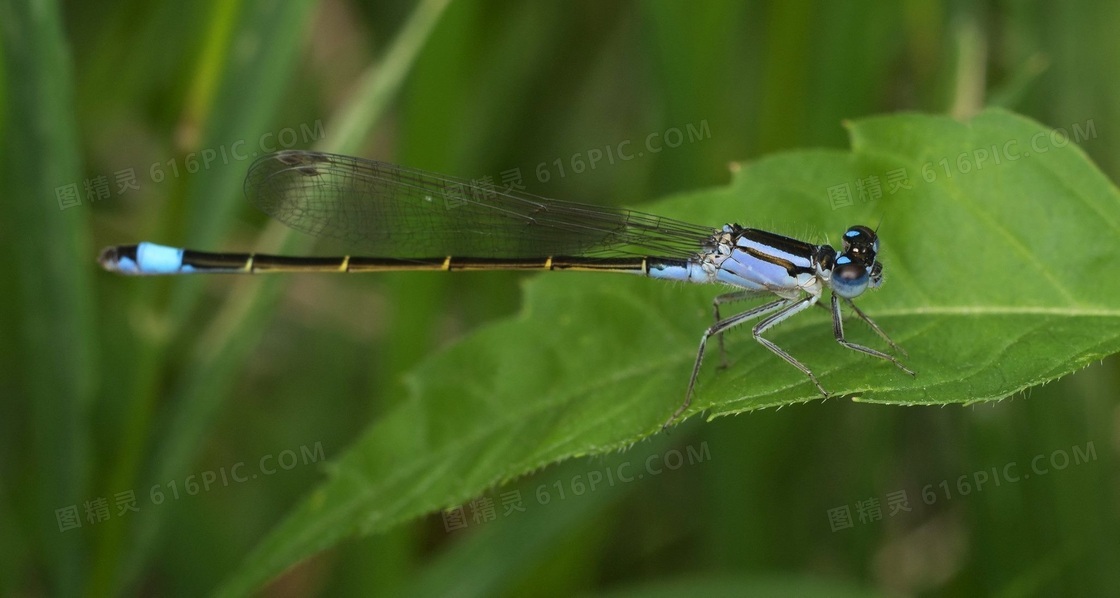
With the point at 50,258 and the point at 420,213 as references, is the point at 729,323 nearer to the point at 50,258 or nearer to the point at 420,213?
the point at 420,213

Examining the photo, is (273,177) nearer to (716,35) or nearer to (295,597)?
(716,35)

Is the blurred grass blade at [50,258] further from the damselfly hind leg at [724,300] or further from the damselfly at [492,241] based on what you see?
the damselfly hind leg at [724,300]

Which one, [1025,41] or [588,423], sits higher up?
[1025,41]

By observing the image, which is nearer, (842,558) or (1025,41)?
(1025,41)

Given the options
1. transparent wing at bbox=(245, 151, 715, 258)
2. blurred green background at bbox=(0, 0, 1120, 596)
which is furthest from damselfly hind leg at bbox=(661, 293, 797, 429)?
blurred green background at bbox=(0, 0, 1120, 596)

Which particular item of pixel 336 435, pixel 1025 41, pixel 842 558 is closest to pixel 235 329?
pixel 336 435

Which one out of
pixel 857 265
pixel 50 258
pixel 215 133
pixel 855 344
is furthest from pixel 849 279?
pixel 50 258

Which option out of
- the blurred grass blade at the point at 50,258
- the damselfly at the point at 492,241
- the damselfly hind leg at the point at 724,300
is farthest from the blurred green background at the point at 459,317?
the damselfly hind leg at the point at 724,300
